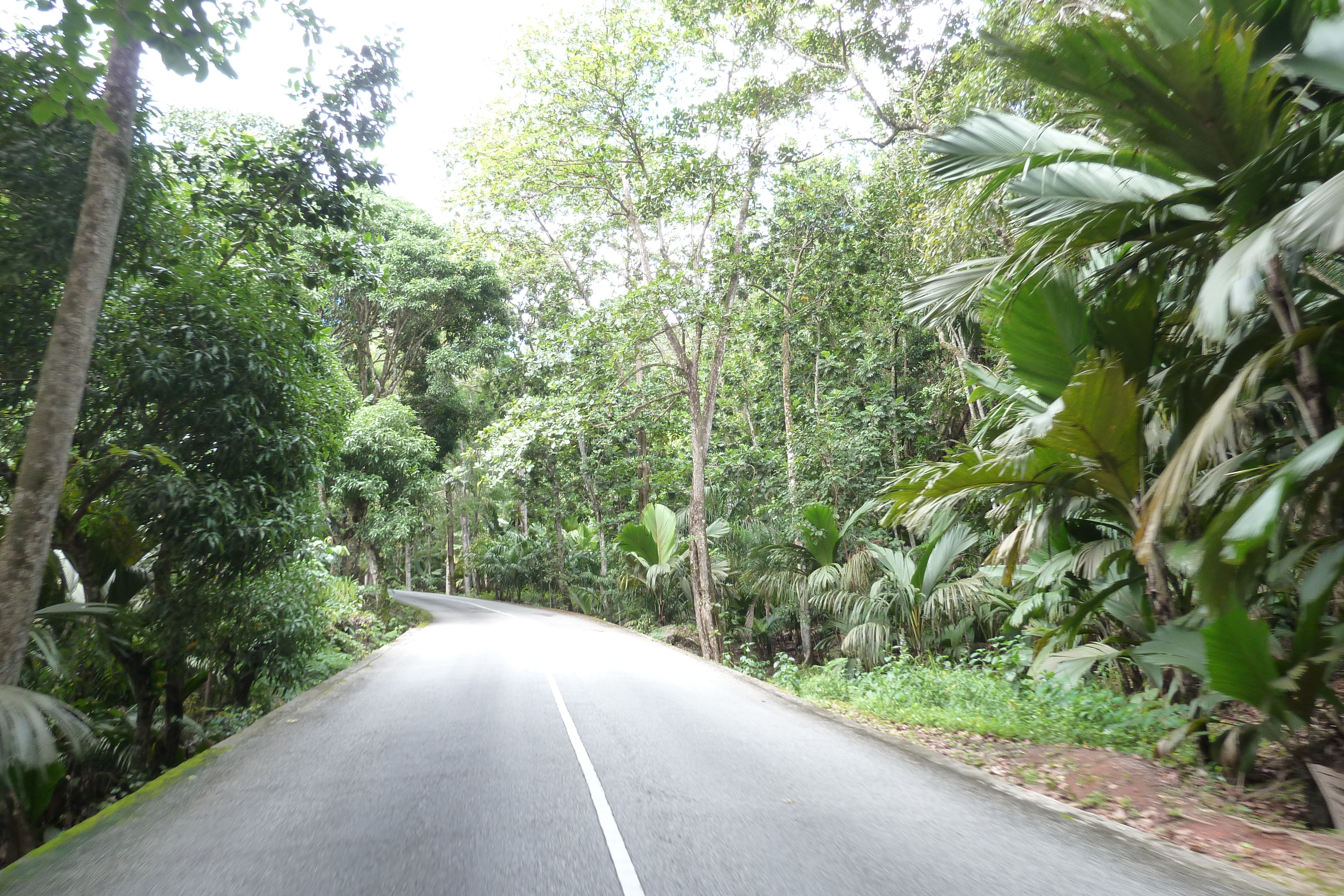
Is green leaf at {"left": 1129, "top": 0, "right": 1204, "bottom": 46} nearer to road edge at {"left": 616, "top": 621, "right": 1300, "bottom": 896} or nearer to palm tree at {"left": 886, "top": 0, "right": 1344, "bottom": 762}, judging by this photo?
palm tree at {"left": 886, "top": 0, "right": 1344, "bottom": 762}

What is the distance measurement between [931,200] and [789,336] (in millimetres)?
7204

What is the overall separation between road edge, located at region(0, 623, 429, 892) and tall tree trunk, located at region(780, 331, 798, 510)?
31.7ft

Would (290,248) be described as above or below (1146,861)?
above

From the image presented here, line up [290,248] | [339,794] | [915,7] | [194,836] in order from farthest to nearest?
[915,7]
[290,248]
[339,794]
[194,836]

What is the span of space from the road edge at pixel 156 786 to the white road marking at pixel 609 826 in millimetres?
3008

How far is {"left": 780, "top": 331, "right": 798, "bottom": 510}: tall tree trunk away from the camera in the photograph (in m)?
16.4

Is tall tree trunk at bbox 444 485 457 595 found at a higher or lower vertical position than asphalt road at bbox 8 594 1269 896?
higher

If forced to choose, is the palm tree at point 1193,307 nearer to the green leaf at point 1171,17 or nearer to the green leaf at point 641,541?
the green leaf at point 1171,17

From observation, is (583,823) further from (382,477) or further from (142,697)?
(382,477)

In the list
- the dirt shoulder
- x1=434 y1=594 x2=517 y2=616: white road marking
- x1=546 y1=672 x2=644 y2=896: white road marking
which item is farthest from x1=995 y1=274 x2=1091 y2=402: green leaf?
x1=434 y1=594 x2=517 y2=616: white road marking

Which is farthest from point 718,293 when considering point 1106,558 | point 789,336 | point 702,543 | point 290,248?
point 1106,558

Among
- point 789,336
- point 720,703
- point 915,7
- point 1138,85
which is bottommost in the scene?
point 720,703

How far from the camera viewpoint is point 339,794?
513 cm

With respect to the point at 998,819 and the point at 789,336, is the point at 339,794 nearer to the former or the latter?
the point at 998,819
